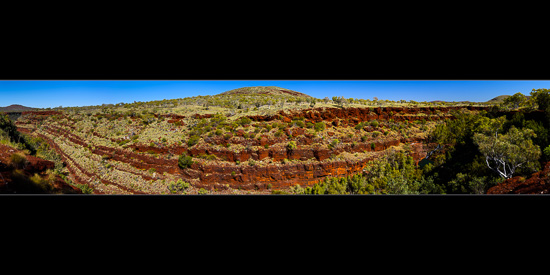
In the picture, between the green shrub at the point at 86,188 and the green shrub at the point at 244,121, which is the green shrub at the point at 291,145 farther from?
the green shrub at the point at 86,188

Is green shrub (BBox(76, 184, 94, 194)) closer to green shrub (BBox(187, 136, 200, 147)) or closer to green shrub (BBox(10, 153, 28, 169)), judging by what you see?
green shrub (BBox(10, 153, 28, 169))

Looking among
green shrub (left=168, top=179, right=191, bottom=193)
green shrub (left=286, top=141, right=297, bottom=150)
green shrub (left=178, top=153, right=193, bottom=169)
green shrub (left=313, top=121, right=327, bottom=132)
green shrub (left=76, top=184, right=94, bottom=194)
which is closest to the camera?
green shrub (left=76, top=184, right=94, bottom=194)

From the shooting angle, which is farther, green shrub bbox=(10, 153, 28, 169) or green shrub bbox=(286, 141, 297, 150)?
green shrub bbox=(286, 141, 297, 150)

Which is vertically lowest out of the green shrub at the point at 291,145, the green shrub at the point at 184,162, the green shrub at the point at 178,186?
the green shrub at the point at 178,186

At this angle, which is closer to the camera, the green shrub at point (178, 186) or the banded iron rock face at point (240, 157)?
the green shrub at point (178, 186)

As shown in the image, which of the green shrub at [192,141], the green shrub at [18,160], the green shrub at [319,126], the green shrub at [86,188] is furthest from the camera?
the green shrub at [319,126]

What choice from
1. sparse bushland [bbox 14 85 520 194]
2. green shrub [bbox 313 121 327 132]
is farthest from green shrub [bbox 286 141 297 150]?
green shrub [bbox 313 121 327 132]

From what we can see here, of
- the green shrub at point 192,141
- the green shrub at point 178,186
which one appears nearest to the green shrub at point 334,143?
the green shrub at point 192,141

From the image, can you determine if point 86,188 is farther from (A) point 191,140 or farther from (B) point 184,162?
(A) point 191,140

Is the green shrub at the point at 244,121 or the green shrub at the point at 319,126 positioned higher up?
the green shrub at the point at 244,121

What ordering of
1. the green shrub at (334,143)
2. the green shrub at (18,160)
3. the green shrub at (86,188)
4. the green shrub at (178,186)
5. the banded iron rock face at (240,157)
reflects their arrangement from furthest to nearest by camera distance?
the green shrub at (334,143)
the banded iron rock face at (240,157)
the green shrub at (178,186)
the green shrub at (86,188)
the green shrub at (18,160)

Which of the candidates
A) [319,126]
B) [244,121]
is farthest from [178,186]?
[319,126]
